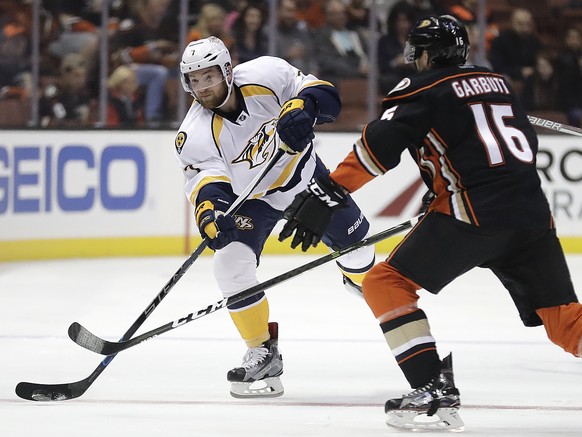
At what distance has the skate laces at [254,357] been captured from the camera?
366 centimetres

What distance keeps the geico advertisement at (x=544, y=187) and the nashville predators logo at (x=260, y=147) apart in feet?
11.4

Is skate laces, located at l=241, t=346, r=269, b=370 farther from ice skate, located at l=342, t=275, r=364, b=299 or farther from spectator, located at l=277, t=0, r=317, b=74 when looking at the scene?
spectator, located at l=277, t=0, r=317, b=74

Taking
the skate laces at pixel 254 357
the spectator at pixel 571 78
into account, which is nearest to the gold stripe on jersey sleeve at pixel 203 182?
the skate laces at pixel 254 357

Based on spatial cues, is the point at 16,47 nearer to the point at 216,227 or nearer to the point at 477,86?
the point at 216,227

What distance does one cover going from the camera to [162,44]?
724 centimetres

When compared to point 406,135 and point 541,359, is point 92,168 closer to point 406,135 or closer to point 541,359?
point 541,359

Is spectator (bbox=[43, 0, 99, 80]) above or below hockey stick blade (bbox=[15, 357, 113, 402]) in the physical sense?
above

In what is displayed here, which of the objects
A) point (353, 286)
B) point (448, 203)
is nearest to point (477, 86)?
point (448, 203)

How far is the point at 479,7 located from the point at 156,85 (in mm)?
2127

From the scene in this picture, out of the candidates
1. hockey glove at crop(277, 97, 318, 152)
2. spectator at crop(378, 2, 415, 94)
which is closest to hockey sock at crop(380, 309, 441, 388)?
hockey glove at crop(277, 97, 318, 152)

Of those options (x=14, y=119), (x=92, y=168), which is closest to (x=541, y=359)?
(x=92, y=168)

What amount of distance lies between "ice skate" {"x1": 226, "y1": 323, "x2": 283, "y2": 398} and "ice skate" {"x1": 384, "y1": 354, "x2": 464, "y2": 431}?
601 mm

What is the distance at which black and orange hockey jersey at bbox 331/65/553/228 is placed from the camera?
290 cm

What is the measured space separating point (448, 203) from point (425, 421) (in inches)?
23.2
